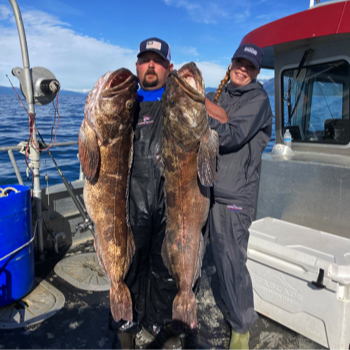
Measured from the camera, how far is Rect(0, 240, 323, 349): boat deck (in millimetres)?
3176

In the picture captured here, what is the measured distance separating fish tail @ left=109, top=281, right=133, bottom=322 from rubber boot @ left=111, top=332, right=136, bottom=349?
0.29 m

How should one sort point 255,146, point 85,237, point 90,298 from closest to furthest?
point 255,146 < point 90,298 < point 85,237

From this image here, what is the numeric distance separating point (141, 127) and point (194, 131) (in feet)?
1.95

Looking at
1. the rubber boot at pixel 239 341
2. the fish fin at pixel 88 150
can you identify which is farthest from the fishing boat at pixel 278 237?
the fish fin at pixel 88 150

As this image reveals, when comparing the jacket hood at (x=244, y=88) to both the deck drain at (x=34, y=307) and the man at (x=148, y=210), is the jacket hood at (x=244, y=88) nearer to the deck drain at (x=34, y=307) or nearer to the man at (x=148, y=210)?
the man at (x=148, y=210)

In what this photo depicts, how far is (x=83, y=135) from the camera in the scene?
2.48 m

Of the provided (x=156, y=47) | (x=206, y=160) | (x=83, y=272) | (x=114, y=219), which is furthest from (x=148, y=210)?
(x=83, y=272)

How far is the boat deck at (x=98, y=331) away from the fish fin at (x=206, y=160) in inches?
72.8

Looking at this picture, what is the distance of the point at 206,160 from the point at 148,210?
0.77m

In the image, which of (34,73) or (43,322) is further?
(34,73)

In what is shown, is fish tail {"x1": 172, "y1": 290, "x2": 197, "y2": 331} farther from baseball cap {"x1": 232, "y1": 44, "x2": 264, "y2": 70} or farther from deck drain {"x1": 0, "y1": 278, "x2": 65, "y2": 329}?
baseball cap {"x1": 232, "y1": 44, "x2": 264, "y2": 70}

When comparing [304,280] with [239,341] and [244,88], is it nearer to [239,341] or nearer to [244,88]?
[239,341]

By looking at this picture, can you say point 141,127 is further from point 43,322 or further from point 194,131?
point 43,322

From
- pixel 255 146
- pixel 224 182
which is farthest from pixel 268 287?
pixel 255 146
